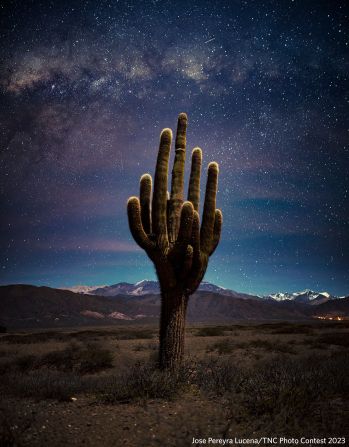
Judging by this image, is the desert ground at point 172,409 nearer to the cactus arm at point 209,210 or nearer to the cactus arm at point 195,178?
the cactus arm at point 209,210

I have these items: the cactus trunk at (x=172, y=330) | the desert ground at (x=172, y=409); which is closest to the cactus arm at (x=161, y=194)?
the cactus trunk at (x=172, y=330)

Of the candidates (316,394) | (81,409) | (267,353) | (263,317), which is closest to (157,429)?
(81,409)

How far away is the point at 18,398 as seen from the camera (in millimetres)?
6059

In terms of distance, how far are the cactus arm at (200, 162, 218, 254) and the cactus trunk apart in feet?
4.96

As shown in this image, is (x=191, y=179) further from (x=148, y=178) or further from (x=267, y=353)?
(x=267, y=353)

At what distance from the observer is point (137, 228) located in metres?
7.90

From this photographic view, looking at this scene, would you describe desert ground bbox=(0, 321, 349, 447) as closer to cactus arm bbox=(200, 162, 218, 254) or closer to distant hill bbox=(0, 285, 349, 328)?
cactus arm bbox=(200, 162, 218, 254)

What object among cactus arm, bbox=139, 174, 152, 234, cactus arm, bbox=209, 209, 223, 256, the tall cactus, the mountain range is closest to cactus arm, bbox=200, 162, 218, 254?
the tall cactus

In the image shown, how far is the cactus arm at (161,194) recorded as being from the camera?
8.09m

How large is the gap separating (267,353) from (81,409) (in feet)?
42.1

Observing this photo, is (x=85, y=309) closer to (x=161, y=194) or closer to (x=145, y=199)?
(x=145, y=199)

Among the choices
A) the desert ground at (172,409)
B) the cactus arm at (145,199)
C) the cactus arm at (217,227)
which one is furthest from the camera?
Result: the cactus arm at (217,227)

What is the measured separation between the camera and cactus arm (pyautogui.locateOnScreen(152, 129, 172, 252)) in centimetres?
809

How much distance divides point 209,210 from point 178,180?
1233 millimetres
